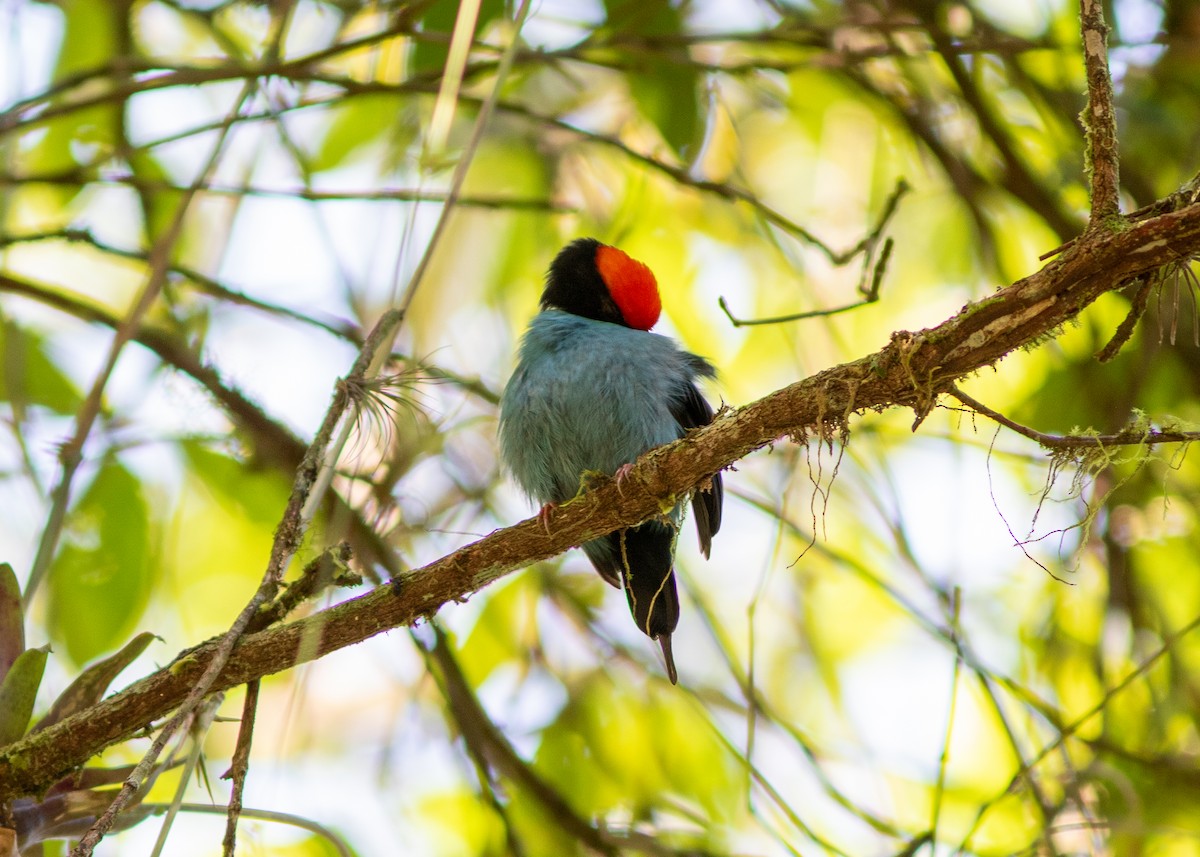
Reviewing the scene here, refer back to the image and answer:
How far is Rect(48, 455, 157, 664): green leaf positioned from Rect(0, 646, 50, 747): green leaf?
1.13 metres

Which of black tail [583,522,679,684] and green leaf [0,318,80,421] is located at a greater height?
green leaf [0,318,80,421]

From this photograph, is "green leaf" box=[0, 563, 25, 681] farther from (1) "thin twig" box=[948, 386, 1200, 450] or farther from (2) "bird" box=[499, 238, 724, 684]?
(1) "thin twig" box=[948, 386, 1200, 450]

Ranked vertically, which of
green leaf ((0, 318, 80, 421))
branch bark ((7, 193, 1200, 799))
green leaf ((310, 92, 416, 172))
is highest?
green leaf ((310, 92, 416, 172))

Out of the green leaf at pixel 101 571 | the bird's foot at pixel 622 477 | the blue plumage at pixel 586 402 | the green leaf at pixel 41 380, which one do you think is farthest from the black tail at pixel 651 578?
the green leaf at pixel 41 380

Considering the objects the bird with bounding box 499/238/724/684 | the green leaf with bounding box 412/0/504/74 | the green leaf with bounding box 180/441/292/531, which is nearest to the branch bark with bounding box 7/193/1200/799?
the bird with bounding box 499/238/724/684

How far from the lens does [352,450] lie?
2723mm

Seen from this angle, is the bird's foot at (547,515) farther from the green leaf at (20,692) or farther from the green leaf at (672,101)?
the green leaf at (672,101)

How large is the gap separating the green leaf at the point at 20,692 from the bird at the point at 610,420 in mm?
1656

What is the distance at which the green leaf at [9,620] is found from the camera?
2.38m

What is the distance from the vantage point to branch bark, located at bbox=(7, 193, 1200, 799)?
1909 millimetres

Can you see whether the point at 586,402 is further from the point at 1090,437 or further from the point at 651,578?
the point at 1090,437

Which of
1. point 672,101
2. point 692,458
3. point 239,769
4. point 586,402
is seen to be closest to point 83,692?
point 239,769

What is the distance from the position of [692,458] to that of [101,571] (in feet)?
7.17

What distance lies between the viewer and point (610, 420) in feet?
11.8
